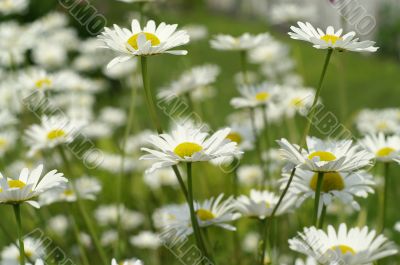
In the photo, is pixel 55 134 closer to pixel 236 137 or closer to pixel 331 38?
pixel 236 137

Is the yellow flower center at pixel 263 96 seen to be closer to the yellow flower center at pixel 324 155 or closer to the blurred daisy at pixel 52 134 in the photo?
the blurred daisy at pixel 52 134

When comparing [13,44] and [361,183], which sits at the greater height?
[13,44]

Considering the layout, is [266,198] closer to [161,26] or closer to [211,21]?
[161,26]

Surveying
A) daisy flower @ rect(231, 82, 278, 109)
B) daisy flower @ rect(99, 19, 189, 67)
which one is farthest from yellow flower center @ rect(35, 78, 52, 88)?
daisy flower @ rect(99, 19, 189, 67)

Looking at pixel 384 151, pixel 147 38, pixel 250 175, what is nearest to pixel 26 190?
pixel 147 38

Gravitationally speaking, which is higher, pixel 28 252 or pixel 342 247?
pixel 342 247

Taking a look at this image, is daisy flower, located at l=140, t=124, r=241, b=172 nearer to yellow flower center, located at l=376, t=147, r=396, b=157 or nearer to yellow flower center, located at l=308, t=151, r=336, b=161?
yellow flower center, located at l=308, t=151, r=336, b=161

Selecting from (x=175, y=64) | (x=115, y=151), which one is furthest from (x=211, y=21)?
(x=115, y=151)
